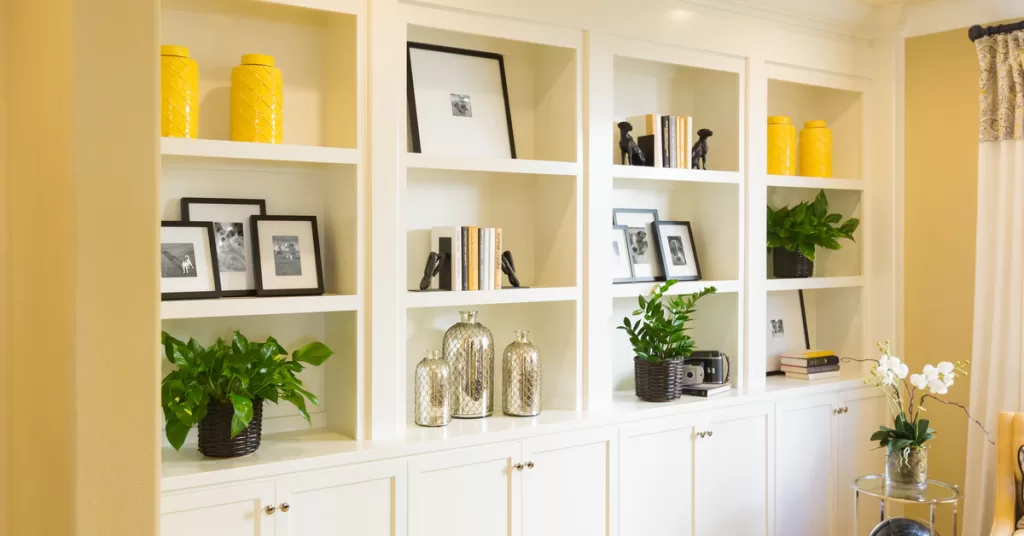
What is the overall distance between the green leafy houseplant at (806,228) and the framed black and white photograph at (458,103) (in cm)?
145

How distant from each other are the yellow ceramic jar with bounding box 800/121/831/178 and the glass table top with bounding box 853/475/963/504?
4.72 feet

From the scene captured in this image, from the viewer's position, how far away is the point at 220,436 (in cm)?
236

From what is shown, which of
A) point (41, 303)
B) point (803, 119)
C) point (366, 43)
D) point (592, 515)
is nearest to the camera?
point (41, 303)

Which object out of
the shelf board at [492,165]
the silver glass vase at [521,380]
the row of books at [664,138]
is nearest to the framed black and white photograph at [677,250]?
the row of books at [664,138]

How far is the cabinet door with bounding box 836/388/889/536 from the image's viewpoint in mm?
3902

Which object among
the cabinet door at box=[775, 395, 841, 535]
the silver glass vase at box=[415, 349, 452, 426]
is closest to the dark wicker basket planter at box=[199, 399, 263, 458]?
the silver glass vase at box=[415, 349, 452, 426]

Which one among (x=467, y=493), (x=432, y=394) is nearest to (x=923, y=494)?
(x=467, y=493)

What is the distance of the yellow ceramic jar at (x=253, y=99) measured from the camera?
2504mm

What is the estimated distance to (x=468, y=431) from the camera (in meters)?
2.79

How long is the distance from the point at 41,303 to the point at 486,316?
1822 mm

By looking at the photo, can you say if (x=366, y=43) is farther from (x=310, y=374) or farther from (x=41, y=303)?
(x=41, y=303)

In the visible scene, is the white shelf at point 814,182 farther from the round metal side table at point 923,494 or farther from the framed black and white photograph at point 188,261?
the framed black and white photograph at point 188,261

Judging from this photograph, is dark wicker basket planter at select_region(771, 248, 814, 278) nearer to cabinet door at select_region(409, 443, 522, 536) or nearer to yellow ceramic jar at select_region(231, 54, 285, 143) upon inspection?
cabinet door at select_region(409, 443, 522, 536)

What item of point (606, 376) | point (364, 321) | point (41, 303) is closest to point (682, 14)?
point (606, 376)
